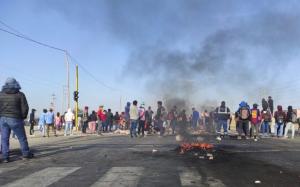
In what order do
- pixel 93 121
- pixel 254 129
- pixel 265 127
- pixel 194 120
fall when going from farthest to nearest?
pixel 93 121 < pixel 194 120 < pixel 265 127 < pixel 254 129

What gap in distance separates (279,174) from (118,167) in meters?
3.04

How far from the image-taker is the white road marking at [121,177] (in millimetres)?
7172

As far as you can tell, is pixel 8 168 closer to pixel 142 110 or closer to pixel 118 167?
pixel 118 167

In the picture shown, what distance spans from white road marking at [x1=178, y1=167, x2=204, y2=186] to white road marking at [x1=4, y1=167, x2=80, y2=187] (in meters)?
2.06

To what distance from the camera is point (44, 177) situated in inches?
313

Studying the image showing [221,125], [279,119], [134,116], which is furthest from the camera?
[221,125]

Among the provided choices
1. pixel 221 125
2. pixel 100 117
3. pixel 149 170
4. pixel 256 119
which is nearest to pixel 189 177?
pixel 149 170

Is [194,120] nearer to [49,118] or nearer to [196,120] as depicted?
[196,120]

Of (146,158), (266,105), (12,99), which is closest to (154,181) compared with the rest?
(146,158)

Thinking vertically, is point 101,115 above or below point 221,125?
above

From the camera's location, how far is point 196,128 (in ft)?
89.9

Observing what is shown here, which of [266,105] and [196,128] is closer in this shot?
[266,105]

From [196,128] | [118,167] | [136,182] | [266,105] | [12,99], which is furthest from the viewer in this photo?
[196,128]

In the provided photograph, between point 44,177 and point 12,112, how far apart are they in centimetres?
317
